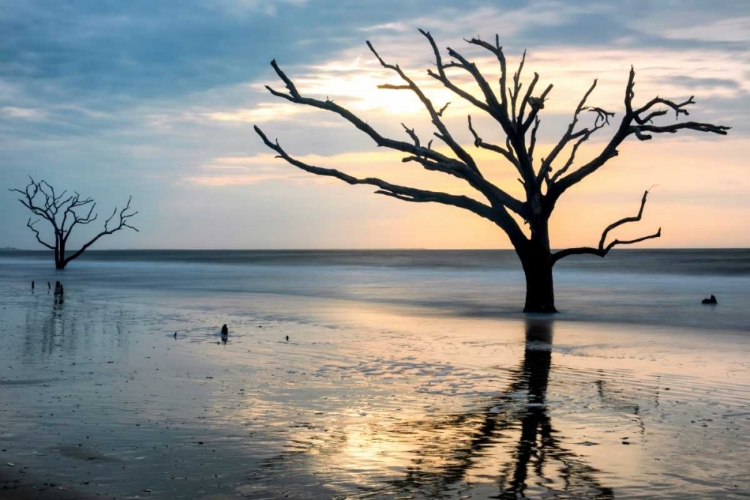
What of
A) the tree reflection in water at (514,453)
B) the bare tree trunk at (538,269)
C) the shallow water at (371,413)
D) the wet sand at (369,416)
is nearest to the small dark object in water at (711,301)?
the bare tree trunk at (538,269)

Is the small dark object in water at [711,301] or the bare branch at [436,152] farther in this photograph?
the small dark object in water at [711,301]

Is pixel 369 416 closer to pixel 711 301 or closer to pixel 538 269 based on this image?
pixel 538 269

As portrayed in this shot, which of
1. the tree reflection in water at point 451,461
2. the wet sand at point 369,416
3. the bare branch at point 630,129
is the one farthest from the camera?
the bare branch at point 630,129

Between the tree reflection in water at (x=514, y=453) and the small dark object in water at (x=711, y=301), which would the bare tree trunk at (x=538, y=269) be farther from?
the tree reflection in water at (x=514, y=453)

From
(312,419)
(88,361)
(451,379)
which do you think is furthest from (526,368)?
(88,361)

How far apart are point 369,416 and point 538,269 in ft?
47.2

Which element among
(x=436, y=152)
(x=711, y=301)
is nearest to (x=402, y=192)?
(x=436, y=152)

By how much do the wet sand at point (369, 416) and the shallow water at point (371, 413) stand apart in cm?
2

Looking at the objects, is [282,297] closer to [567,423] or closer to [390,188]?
[390,188]

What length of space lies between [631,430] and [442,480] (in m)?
2.43

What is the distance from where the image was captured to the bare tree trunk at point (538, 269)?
2091 centimetres

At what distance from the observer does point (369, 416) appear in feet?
25.0

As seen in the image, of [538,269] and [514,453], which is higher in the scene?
[538,269]

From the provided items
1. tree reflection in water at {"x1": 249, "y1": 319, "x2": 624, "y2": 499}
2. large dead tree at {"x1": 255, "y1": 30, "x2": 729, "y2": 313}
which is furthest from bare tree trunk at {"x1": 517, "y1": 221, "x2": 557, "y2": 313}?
tree reflection in water at {"x1": 249, "y1": 319, "x2": 624, "y2": 499}
